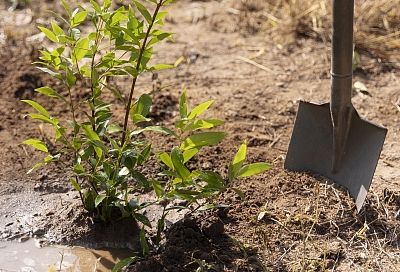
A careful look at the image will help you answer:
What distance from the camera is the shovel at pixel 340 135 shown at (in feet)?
11.2

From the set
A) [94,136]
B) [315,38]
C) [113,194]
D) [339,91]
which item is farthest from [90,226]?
[315,38]

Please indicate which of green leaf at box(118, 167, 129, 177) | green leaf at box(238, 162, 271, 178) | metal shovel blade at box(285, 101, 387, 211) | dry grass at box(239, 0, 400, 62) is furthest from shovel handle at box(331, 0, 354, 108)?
dry grass at box(239, 0, 400, 62)

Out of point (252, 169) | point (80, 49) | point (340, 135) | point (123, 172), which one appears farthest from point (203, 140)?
point (340, 135)

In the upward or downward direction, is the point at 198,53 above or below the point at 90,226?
above

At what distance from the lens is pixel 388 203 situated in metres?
3.48

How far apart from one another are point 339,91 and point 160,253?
103 centimetres

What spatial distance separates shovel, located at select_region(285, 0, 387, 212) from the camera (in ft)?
11.2

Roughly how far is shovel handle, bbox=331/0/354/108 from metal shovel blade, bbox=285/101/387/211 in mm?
119

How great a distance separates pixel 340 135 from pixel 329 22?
1.79 m

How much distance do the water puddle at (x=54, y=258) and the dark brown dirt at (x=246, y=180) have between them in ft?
0.19

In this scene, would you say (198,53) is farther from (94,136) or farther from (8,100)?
(94,136)

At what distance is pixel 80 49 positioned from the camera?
3.08 metres

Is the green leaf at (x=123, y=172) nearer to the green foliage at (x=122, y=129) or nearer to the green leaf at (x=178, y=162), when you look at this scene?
the green foliage at (x=122, y=129)

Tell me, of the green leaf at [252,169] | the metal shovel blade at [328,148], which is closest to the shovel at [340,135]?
the metal shovel blade at [328,148]
